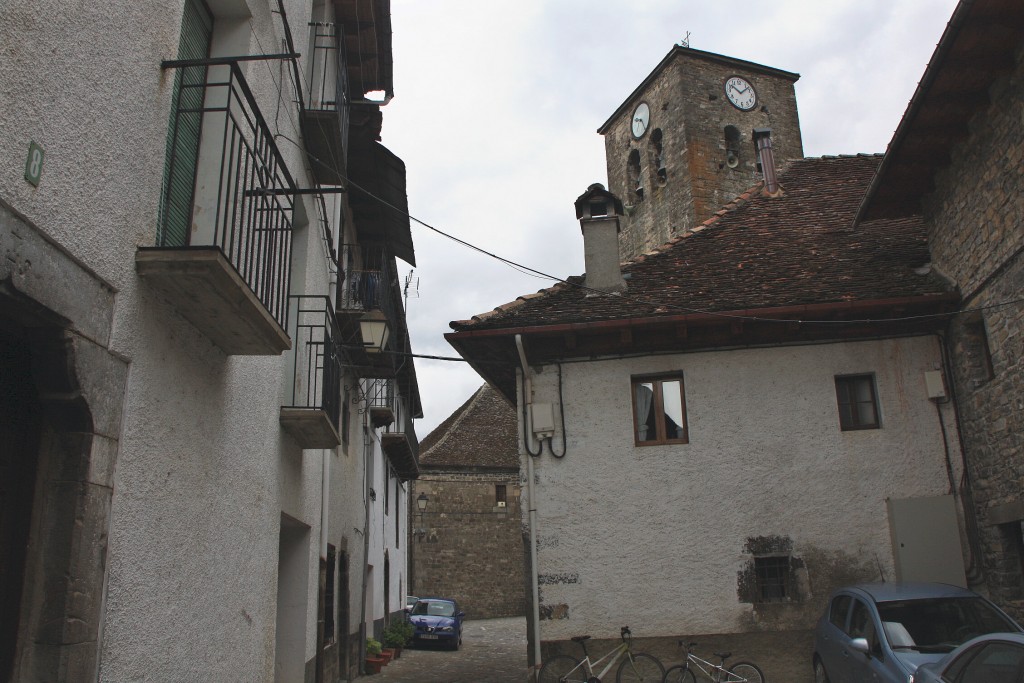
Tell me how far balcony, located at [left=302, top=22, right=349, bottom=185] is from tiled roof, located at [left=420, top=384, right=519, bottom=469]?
23593mm

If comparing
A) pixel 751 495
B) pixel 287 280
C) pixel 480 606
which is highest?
pixel 287 280

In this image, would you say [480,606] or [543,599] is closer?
[543,599]

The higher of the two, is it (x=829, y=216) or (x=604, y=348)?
(x=829, y=216)

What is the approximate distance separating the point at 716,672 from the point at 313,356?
6.10 meters

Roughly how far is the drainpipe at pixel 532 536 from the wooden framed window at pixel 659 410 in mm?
1480

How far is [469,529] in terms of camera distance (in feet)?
107

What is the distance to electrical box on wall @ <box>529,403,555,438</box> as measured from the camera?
36.1 ft

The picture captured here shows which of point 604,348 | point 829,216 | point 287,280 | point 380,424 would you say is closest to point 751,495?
point 604,348

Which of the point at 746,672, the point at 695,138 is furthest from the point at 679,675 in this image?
the point at 695,138

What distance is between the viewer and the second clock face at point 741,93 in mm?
28844

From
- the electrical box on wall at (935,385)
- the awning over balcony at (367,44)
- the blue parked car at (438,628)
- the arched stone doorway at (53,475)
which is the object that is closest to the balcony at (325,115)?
the awning over balcony at (367,44)

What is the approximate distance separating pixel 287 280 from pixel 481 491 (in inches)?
1096

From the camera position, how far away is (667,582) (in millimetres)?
10461

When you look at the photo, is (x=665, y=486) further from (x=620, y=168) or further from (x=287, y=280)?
(x=620, y=168)
